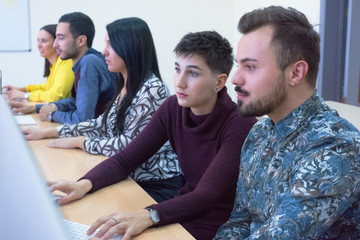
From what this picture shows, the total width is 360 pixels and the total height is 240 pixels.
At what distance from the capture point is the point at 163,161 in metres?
1.79

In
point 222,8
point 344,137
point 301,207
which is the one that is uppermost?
point 222,8

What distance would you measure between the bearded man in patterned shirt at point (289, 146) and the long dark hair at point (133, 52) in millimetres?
785

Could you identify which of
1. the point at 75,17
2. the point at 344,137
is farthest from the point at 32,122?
the point at 344,137

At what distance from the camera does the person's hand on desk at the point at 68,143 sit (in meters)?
1.86

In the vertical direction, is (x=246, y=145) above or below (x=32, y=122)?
above

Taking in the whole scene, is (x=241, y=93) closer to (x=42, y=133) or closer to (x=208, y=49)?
(x=208, y=49)

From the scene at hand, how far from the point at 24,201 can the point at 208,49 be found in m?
1.25

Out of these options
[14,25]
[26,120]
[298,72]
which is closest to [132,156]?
[298,72]

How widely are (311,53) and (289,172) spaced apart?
0.96 feet

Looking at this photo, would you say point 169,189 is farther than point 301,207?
Yes

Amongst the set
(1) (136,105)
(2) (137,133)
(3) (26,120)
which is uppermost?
(1) (136,105)

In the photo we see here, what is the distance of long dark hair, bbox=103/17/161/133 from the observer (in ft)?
6.04

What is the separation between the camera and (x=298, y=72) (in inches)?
40.8

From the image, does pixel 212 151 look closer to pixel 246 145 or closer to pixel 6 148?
pixel 246 145
